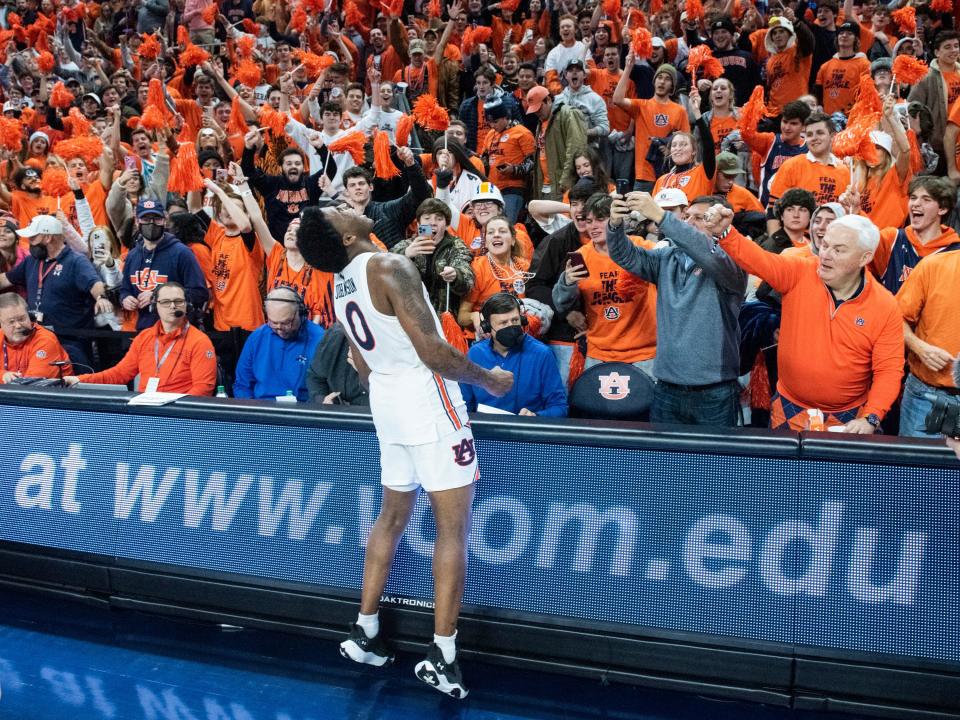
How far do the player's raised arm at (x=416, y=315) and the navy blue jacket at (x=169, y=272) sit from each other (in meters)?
3.96

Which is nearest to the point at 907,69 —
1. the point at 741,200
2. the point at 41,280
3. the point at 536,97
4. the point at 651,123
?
the point at 741,200

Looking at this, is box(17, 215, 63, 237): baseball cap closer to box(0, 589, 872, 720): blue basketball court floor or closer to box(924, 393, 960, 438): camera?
box(0, 589, 872, 720): blue basketball court floor

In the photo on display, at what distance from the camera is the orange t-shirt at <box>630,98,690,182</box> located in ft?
29.8

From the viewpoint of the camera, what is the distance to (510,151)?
8.83 meters

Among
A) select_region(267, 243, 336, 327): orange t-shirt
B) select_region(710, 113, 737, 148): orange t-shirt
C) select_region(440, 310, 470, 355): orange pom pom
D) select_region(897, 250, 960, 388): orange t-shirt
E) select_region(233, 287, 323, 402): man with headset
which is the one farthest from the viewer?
select_region(710, 113, 737, 148): orange t-shirt

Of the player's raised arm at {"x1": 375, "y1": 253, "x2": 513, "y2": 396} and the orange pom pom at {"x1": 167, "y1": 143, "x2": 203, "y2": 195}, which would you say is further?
the orange pom pom at {"x1": 167, "y1": 143, "x2": 203, "y2": 195}

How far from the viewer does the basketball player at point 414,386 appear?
3.59m

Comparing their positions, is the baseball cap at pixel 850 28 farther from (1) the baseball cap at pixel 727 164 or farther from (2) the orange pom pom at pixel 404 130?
(2) the orange pom pom at pixel 404 130

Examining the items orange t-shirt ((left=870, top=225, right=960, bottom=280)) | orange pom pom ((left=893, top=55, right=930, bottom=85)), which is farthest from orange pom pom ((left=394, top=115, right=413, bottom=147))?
orange t-shirt ((left=870, top=225, right=960, bottom=280))

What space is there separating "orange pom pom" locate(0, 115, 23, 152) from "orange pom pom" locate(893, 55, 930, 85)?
931 cm

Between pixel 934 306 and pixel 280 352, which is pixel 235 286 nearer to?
pixel 280 352

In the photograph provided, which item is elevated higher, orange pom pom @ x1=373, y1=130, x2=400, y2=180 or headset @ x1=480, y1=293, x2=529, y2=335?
orange pom pom @ x1=373, y1=130, x2=400, y2=180

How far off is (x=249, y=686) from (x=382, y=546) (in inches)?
31.5

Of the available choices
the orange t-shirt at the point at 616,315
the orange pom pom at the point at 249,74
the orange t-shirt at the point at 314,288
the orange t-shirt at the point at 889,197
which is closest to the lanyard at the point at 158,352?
the orange t-shirt at the point at 314,288
